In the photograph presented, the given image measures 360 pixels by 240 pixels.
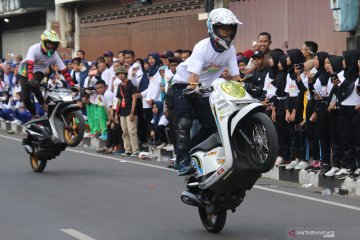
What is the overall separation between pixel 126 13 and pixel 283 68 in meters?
15.0

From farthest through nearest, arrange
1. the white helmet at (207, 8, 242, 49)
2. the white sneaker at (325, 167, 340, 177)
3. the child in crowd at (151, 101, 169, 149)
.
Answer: the child in crowd at (151, 101, 169, 149) < the white sneaker at (325, 167, 340, 177) < the white helmet at (207, 8, 242, 49)

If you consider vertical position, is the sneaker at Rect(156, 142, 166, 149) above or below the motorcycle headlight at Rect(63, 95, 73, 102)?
below

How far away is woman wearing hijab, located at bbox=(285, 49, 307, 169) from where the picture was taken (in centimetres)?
1558

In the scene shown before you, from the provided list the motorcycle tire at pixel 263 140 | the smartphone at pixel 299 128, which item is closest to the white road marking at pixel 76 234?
the motorcycle tire at pixel 263 140

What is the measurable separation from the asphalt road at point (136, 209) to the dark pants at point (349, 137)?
651 mm

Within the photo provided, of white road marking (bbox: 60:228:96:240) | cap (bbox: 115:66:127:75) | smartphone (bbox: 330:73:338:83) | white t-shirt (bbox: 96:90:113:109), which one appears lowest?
white road marking (bbox: 60:228:96:240)

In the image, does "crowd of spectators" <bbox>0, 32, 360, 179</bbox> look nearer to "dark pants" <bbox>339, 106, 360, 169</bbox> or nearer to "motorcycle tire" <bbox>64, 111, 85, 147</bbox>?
"dark pants" <bbox>339, 106, 360, 169</bbox>

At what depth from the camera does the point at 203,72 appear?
35.3 ft

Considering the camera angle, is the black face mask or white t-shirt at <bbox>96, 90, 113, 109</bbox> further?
white t-shirt at <bbox>96, 90, 113, 109</bbox>

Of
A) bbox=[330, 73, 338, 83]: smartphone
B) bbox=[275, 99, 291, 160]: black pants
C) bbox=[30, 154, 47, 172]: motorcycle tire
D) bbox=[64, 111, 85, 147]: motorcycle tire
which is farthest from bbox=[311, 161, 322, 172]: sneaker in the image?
bbox=[30, 154, 47, 172]: motorcycle tire

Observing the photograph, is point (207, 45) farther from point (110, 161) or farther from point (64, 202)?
point (110, 161)

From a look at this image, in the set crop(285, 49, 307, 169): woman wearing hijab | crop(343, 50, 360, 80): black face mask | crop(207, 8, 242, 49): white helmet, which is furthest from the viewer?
crop(285, 49, 307, 169): woman wearing hijab

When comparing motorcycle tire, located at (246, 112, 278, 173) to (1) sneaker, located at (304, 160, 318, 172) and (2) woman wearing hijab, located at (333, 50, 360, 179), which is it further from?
(1) sneaker, located at (304, 160, 318, 172)

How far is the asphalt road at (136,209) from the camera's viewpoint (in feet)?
32.8
